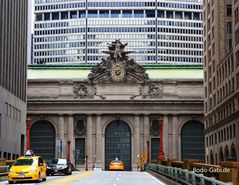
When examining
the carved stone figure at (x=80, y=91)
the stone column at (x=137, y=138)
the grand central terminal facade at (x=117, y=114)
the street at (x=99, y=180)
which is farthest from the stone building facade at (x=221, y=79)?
the street at (x=99, y=180)

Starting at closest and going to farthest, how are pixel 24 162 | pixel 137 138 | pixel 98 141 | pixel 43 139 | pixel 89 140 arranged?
pixel 24 162 < pixel 98 141 < pixel 89 140 < pixel 137 138 < pixel 43 139

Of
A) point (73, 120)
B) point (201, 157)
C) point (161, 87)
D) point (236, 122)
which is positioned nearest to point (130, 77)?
point (161, 87)

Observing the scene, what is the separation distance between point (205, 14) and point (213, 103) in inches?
698

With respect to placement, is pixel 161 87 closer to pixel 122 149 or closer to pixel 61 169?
pixel 122 149

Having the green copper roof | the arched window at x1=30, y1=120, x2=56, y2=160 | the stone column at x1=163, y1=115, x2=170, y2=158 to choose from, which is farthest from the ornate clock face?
the arched window at x1=30, y1=120, x2=56, y2=160

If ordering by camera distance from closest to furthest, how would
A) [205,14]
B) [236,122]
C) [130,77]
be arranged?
[236,122] → [205,14] → [130,77]

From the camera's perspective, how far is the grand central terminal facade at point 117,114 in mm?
110500

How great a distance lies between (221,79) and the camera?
276 feet

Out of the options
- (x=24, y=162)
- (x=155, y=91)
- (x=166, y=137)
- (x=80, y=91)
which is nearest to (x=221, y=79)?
(x=155, y=91)

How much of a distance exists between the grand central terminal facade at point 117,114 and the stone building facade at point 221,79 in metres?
12.0

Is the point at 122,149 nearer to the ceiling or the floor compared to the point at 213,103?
nearer to the floor

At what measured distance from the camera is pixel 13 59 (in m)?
81.6

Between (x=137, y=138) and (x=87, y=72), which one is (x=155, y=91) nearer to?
(x=137, y=138)

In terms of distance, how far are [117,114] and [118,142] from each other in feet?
18.2
